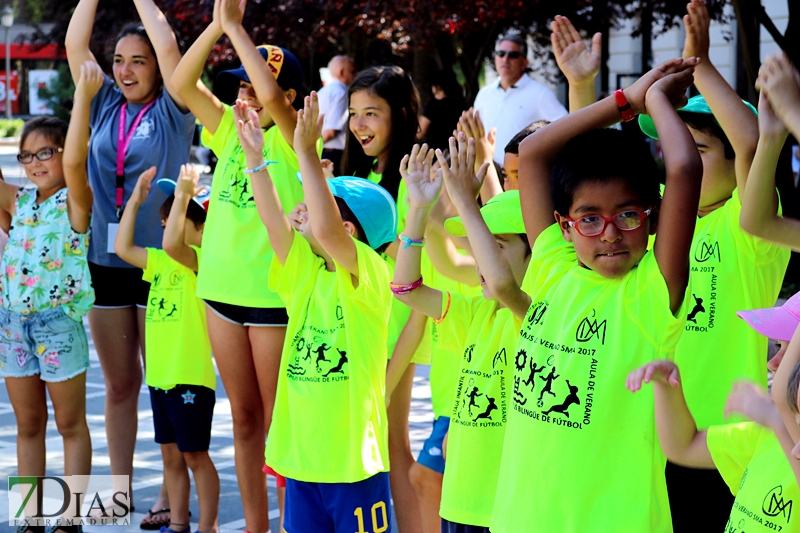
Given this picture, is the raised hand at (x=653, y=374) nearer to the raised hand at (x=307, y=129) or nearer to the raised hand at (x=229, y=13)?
the raised hand at (x=307, y=129)

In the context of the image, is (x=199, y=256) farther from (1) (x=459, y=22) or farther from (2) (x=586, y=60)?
(1) (x=459, y=22)

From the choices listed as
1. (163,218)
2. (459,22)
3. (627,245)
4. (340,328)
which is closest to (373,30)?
(459,22)

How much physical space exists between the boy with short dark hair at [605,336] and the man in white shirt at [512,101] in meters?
5.16

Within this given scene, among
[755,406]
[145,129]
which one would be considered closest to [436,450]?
[755,406]

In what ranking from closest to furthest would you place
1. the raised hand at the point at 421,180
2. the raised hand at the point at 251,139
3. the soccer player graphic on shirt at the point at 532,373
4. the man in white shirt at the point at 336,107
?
the soccer player graphic on shirt at the point at 532,373
the raised hand at the point at 421,180
the raised hand at the point at 251,139
the man in white shirt at the point at 336,107

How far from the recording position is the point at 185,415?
15.7 feet

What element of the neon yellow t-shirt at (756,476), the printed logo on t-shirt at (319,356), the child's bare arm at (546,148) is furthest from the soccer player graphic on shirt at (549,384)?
the printed logo on t-shirt at (319,356)

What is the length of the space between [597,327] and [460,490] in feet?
3.01

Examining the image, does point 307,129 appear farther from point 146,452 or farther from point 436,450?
point 146,452

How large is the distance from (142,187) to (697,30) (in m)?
2.68

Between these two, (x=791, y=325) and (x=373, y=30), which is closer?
(x=791, y=325)

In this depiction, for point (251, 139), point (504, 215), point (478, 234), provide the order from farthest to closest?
point (251, 139) < point (504, 215) < point (478, 234)

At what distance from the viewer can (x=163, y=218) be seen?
5125 millimetres

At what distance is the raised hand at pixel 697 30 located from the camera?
3389 millimetres
